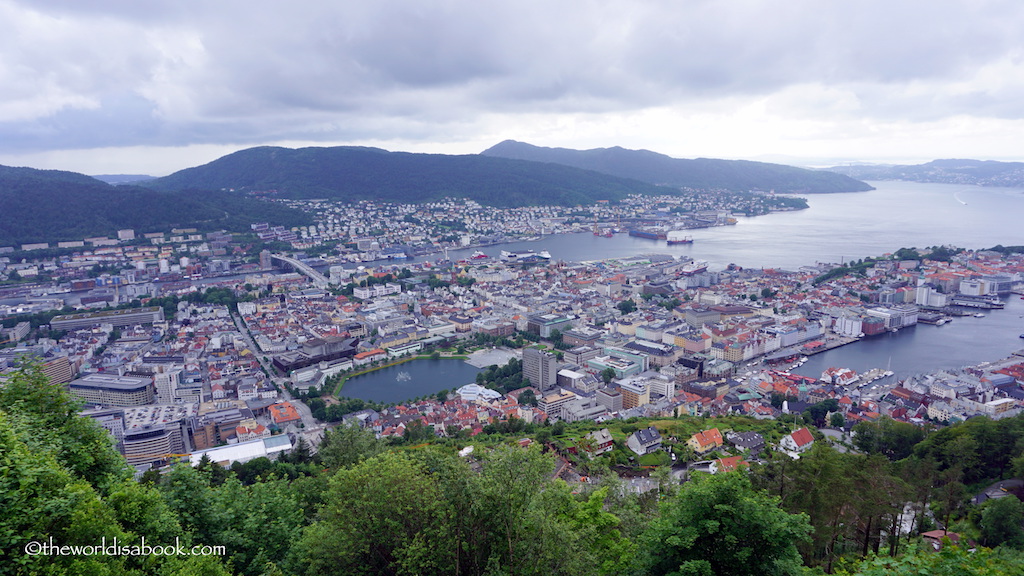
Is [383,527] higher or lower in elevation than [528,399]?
higher

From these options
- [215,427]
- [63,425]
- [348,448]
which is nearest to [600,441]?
[348,448]

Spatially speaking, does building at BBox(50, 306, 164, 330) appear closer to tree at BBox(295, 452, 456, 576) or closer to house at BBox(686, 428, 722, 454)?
house at BBox(686, 428, 722, 454)

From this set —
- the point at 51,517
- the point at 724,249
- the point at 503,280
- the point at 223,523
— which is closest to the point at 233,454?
the point at 223,523

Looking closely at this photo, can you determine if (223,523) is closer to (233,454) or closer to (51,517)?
(51,517)

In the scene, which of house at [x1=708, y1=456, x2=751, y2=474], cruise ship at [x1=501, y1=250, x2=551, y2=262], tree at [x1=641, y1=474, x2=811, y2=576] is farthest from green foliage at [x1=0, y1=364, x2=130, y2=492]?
cruise ship at [x1=501, y1=250, x2=551, y2=262]

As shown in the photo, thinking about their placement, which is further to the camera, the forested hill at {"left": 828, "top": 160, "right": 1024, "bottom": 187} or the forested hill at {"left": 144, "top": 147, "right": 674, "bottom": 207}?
the forested hill at {"left": 828, "top": 160, "right": 1024, "bottom": 187}

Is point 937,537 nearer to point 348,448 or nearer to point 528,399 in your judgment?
point 348,448
